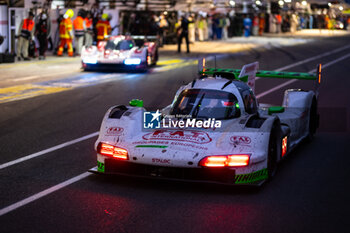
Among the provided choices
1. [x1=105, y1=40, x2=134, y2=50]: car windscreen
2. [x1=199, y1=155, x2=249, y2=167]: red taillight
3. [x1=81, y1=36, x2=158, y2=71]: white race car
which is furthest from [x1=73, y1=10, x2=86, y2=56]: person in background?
[x1=199, y1=155, x2=249, y2=167]: red taillight

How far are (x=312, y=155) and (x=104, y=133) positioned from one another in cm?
317

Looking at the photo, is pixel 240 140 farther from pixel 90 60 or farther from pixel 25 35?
pixel 25 35

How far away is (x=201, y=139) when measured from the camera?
6.66 metres

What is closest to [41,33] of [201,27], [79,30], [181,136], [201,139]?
[79,30]

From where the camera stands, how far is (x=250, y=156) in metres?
6.39

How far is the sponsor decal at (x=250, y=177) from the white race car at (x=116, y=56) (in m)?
13.8

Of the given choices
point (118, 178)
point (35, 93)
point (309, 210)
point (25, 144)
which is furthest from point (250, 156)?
point (35, 93)

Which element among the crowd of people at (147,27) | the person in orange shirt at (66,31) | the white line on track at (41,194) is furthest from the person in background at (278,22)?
the white line on track at (41,194)

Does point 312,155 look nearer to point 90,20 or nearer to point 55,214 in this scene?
point 55,214

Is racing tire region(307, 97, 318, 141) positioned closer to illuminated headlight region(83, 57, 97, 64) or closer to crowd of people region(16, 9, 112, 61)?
illuminated headlight region(83, 57, 97, 64)

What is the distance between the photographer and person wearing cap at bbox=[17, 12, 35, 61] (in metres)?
23.4

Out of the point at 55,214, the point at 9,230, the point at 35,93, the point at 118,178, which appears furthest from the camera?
the point at 35,93

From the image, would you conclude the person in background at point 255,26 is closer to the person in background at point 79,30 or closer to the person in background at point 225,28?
the person in background at point 225,28

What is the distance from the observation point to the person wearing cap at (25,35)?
76.7ft
